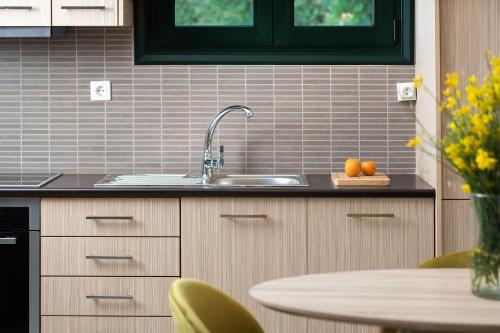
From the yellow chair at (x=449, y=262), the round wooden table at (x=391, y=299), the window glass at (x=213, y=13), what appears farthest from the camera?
the window glass at (x=213, y=13)

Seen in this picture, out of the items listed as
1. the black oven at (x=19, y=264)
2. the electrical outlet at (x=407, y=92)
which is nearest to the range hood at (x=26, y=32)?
the black oven at (x=19, y=264)

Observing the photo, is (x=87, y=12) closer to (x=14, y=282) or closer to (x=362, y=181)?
(x=14, y=282)

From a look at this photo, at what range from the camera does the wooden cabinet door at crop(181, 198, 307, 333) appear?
377 centimetres

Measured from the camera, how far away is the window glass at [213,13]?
4398 millimetres

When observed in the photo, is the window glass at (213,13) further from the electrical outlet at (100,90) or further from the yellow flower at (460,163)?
the yellow flower at (460,163)

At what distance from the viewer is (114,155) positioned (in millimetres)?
4375

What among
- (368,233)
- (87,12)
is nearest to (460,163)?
(368,233)

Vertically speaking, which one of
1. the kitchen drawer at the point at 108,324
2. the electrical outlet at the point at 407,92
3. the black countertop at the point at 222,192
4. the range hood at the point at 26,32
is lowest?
the kitchen drawer at the point at 108,324

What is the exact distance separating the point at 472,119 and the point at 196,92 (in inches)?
91.7

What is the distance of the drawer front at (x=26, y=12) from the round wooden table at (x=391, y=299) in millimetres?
2002

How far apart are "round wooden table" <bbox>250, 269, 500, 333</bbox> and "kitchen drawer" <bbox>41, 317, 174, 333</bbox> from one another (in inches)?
56.6

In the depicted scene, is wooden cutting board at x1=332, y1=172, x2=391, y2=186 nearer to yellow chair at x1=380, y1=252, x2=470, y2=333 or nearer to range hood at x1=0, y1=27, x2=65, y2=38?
yellow chair at x1=380, y1=252, x2=470, y2=333

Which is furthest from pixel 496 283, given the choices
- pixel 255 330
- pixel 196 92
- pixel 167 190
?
pixel 196 92

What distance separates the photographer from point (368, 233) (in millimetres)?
3775
